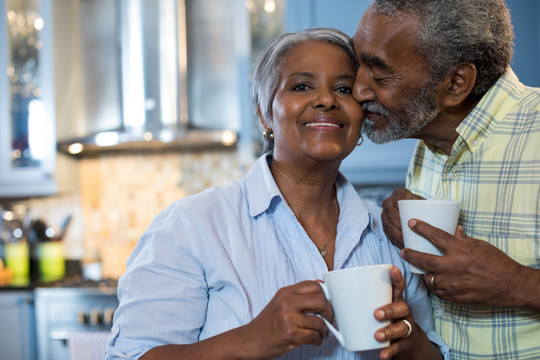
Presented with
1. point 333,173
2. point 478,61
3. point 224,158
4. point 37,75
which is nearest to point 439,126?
point 478,61

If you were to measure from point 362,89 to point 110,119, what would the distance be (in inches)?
80.2

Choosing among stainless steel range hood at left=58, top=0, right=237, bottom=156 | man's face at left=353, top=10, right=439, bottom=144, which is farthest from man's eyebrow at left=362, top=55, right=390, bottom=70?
stainless steel range hood at left=58, top=0, right=237, bottom=156

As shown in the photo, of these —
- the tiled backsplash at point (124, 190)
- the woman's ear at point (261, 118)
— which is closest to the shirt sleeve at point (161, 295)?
the woman's ear at point (261, 118)

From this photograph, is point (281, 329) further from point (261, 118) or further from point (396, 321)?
point (261, 118)

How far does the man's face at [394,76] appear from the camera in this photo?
1.21 metres

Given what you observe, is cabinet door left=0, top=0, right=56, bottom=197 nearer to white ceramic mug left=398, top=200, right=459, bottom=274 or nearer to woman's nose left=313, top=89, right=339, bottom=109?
woman's nose left=313, top=89, right=339, bottom=109

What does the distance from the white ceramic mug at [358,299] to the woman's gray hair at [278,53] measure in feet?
2.02

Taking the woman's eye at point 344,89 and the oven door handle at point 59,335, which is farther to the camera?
the oven door handle at point 59,335

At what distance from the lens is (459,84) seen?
4.00 feet

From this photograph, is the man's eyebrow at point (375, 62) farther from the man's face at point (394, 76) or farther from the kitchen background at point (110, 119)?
the kitchen background at point (110, 119)

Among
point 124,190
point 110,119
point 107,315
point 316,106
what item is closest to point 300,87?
point 316,106

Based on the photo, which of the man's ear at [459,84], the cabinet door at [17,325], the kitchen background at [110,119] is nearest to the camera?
the man's ear at [459,84]

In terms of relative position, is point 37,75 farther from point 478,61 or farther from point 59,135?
point 478,61


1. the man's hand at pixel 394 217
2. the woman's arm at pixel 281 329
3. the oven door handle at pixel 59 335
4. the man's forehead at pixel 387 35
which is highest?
the man's forehead at pixel 387 35
